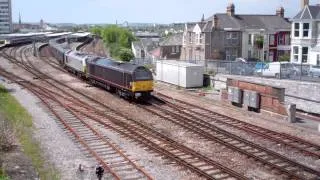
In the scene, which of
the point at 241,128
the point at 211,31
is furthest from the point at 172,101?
the point at 211,31

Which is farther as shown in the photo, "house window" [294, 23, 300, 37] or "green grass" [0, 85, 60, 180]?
"house window" [294, 23, 300, 37]

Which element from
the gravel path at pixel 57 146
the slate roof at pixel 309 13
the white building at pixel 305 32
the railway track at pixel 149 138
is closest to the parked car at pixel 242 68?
the white building at pixel 305 32

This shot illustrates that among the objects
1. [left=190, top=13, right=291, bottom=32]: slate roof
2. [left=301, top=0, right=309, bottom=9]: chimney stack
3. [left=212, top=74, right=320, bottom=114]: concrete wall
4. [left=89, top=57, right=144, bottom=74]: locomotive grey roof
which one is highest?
[left=301, top=0, right=309, bottom=9]: chimney stack

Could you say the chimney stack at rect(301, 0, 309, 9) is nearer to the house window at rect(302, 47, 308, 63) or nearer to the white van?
the house window at rect(302, 47, 308, 63)

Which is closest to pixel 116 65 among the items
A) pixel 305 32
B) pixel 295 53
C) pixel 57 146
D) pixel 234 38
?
pixel 57 146

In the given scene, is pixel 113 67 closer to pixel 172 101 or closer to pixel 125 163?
pixel 172 101

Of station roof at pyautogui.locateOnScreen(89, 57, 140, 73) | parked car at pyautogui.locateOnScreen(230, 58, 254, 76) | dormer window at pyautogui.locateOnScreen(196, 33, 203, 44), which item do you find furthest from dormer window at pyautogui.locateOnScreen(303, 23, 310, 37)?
station roof at pyautogui.locateOnScreen(89, 57, 140, 73)

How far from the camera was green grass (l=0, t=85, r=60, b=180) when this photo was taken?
1733cm

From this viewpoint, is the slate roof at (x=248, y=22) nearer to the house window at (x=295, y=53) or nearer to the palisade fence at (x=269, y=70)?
the house window at (x=295, y=53)

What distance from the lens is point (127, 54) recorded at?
194ft

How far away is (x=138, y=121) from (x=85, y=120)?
3.04 meters

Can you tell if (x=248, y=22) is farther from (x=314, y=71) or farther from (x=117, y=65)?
(x=117, y=65)

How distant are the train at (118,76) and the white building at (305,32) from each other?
19284 millimetres

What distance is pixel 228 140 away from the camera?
21.6 m
